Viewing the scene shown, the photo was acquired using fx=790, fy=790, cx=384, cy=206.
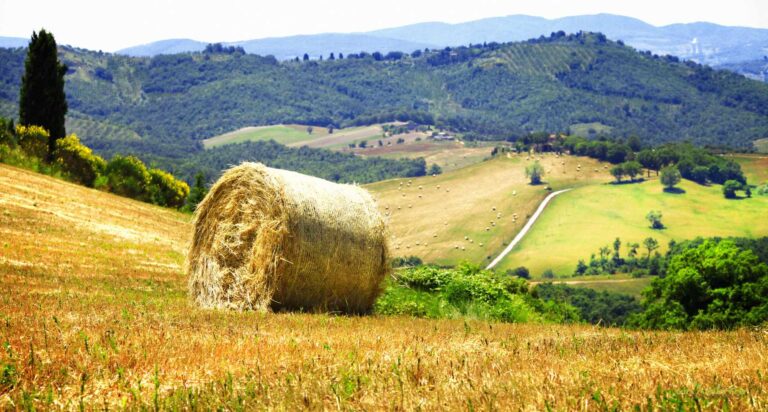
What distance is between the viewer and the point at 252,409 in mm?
5438

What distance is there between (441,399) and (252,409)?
1.31 m

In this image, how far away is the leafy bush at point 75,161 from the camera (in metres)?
40.9

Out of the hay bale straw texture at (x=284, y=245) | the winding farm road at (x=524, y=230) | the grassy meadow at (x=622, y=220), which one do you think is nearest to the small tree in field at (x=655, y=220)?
the grassy meadow at (x=622, y=220)

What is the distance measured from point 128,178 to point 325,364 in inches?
1659

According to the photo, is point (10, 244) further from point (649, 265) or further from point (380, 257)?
point (649, 265)

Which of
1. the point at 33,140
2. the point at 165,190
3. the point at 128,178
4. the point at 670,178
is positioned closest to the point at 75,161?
the point at 33,140

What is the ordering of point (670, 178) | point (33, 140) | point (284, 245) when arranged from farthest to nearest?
point (670, 178), point (33, 140), point (284, 245)

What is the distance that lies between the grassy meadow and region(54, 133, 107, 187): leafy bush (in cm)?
12019

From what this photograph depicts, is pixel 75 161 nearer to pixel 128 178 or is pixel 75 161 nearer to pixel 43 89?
pixel 128 178

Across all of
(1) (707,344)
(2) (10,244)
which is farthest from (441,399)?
(2) (10,244)

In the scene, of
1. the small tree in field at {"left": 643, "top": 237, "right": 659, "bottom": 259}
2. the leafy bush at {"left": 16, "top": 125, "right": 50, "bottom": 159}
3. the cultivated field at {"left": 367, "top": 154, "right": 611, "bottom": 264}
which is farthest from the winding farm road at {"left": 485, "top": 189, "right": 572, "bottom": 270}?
the leafy bush at {"left": 16, "top": 125, "right": 50, "bottom": 159}

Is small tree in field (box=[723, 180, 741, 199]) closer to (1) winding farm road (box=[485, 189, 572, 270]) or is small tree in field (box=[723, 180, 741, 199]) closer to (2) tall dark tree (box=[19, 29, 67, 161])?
(1) winding farm road (box=[485, 189, 572, 270])

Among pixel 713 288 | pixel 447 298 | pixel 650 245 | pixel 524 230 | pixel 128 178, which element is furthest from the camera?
pixel 524 230

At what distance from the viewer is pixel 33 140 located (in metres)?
40.9
